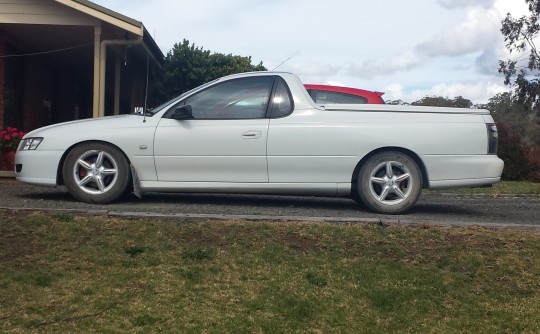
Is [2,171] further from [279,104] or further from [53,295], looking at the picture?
[53,295]

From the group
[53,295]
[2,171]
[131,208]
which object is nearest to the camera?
[53,295]

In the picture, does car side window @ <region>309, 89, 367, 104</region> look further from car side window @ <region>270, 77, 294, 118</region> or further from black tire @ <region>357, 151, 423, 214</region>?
black tire @ <region>357, 151, 423, 214</region>

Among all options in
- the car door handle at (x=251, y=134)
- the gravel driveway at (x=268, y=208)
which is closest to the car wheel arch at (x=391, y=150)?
the gravel driveway at (x=268, y=208)

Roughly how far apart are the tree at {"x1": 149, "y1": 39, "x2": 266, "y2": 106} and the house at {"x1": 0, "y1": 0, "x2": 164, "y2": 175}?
0.65 m

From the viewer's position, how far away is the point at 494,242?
561 centimetres

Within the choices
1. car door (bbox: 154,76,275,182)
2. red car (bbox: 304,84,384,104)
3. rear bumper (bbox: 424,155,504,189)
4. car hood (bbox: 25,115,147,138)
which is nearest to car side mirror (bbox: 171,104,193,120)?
car door (bbox: 154,76,275,182)

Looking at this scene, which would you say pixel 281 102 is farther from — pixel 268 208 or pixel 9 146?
pixel 9 146

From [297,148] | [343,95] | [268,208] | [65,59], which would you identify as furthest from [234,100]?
[65,59]

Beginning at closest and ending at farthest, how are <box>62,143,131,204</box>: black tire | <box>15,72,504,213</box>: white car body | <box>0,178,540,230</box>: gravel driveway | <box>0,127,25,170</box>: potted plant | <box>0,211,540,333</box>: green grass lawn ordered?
<box>0,211,540,333</box>: green grass lawn < <box>0,178,540,230</box>: gravel driveway < <box>15,72,504,213</box>: white car body < <box>62,143,131,204</box>: black tire < <box>0,127,25,170</box>: potted plant

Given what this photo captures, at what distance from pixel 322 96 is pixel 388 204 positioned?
127 inches

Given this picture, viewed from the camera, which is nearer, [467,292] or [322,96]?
[467,292]

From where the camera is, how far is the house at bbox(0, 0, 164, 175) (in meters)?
12.2

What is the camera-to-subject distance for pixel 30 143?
736cm

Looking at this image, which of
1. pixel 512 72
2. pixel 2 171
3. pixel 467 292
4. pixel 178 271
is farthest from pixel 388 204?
pixel 512 72
